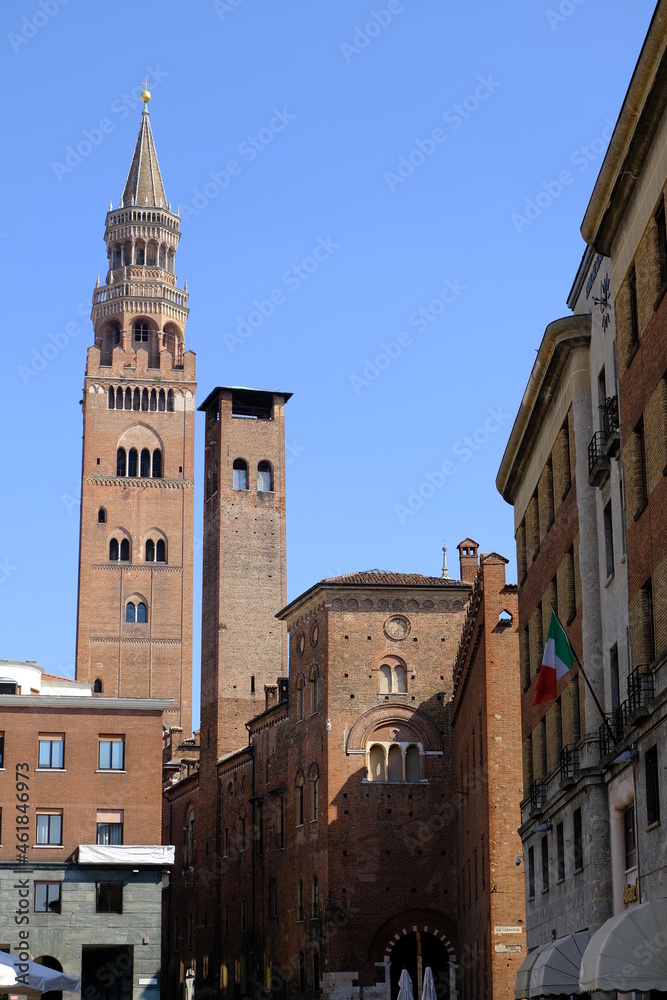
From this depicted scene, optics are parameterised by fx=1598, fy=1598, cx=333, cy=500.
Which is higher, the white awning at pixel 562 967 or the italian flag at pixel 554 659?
the italian flag at pixel 554 659

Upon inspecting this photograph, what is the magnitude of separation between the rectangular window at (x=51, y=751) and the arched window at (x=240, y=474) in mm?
26612

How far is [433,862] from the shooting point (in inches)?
2438

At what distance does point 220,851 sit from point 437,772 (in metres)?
19.3

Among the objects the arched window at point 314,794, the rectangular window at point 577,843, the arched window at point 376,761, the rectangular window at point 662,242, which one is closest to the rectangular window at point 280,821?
the arched window at point 314,794

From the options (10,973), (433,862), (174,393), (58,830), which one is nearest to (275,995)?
(433,862)

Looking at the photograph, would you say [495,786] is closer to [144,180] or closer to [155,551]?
[155,551]

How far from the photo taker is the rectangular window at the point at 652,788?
83.1ft

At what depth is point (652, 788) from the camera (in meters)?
25.6

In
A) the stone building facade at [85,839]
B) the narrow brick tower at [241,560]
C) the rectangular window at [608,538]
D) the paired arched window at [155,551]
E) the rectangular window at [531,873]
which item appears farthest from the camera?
the paired arched window at [155,551]

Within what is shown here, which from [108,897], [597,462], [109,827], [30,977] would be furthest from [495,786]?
[597,462]

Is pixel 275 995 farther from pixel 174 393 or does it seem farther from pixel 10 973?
pixel 174 393

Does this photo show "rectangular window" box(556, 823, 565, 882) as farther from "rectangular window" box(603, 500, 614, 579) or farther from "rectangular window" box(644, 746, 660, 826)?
"rectangular window" box(644, 746, 660, 826)

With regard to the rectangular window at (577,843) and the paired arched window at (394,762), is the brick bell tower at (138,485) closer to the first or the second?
the paired arched window at (394,762)

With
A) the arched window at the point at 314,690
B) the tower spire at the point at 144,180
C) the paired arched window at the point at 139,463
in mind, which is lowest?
the arched window at the point at 314,690
